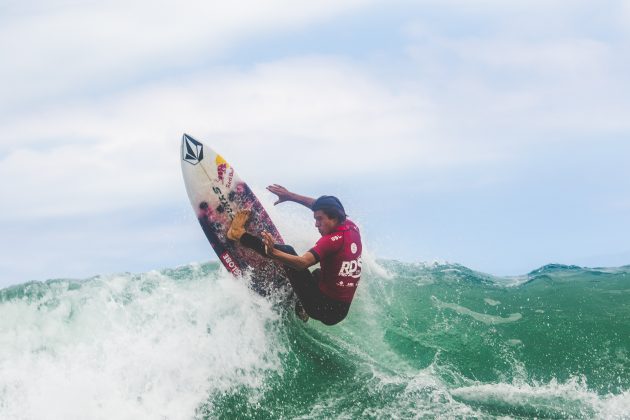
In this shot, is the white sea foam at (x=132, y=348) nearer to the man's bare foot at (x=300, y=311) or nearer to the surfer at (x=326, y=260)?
the man's bare foot at (x=300, y=311)

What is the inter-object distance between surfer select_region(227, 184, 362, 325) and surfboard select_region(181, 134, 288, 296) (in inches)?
38.8

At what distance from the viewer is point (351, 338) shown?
816cm

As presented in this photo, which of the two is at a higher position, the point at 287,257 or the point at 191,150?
the point at 191,150

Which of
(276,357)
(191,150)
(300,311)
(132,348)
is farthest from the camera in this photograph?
(191,150)

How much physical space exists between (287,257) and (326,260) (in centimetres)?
45

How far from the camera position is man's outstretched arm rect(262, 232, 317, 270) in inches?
243

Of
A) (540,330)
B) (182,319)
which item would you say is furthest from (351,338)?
(540,330)

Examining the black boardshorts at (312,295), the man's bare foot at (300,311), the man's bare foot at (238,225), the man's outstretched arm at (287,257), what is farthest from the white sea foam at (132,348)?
the man's outstretched arm at (287,257)

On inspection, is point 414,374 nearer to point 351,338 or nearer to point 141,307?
point 351,338

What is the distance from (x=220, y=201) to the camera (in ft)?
25.6

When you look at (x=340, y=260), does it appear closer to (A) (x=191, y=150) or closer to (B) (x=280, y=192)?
(B) (x=280, y=192)

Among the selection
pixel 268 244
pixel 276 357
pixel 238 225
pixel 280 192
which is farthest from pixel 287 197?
pixel 276 357

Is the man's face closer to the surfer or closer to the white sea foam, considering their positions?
the surfer

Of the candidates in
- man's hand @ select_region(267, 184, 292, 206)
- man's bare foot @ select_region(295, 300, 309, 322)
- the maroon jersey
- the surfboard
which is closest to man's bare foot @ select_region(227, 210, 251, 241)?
the surfboard
